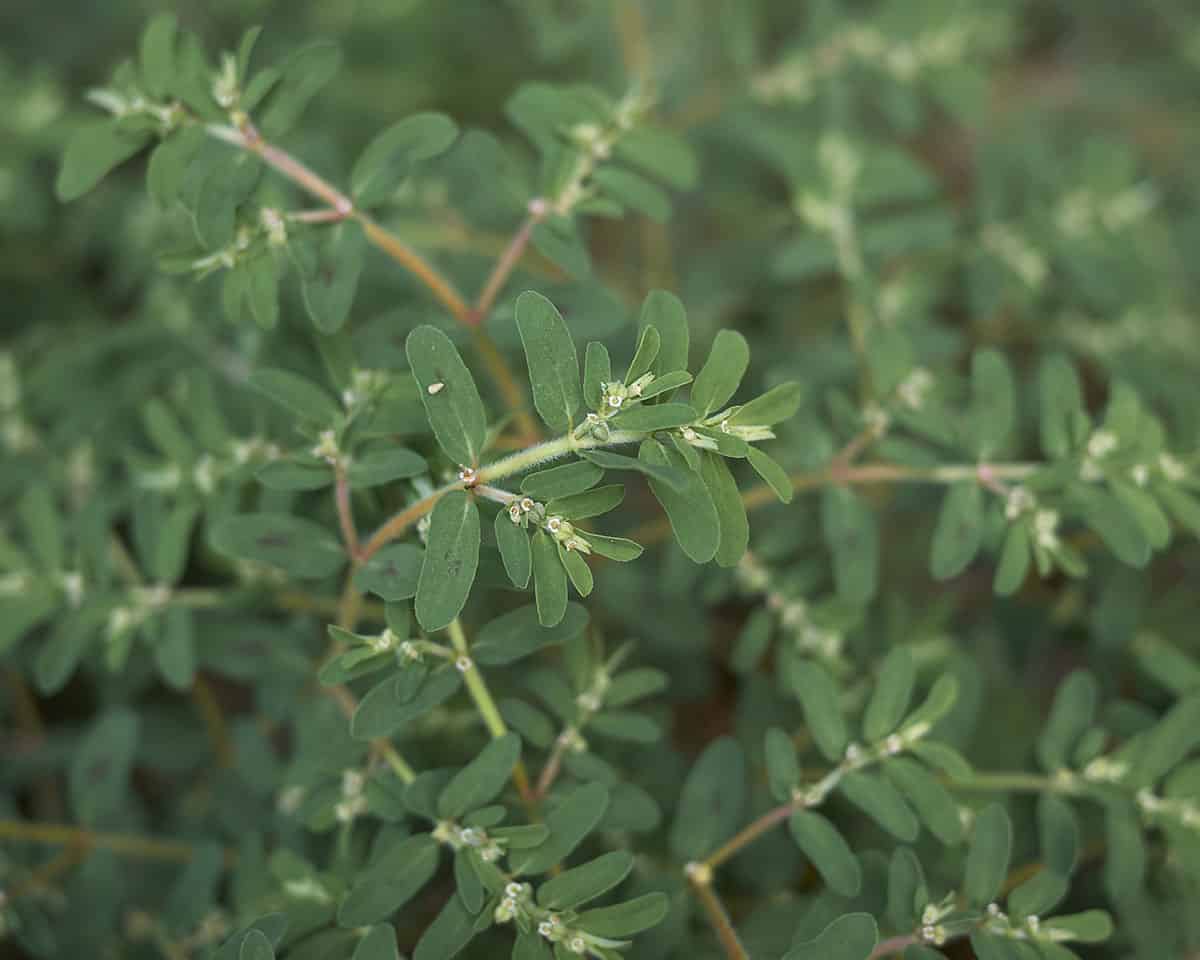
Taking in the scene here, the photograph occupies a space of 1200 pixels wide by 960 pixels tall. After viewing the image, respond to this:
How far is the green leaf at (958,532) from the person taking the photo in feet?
7.50

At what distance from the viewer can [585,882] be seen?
1887 mm

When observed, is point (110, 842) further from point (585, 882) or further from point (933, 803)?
point (933, 803)

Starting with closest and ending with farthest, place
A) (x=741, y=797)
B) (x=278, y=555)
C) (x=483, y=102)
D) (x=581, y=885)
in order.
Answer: (x=581, y=885) < (x=278, y=555) < (x=741, y=797) < (x=483, y=102)

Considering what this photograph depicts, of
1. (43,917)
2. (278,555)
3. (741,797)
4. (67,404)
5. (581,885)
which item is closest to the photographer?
(581,885)

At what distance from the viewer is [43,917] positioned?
2592mm

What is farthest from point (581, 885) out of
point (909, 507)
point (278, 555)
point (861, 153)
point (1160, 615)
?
point (861, 153)

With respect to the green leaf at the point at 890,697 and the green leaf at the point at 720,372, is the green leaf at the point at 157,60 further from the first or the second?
the green leaf at the point at 890,697

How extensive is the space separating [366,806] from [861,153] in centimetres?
229

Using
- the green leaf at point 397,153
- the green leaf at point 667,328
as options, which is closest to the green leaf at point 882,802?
the green leaf at point 667,328

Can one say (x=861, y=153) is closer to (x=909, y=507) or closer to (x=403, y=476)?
(x=909, y=507)

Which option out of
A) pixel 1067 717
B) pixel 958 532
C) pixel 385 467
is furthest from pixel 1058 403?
pixel 385 467

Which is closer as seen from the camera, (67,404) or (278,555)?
(278,555)

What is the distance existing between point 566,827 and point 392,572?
0.53 meters

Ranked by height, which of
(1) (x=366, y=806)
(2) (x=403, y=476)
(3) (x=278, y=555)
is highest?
(2) (x=403, y=476)
